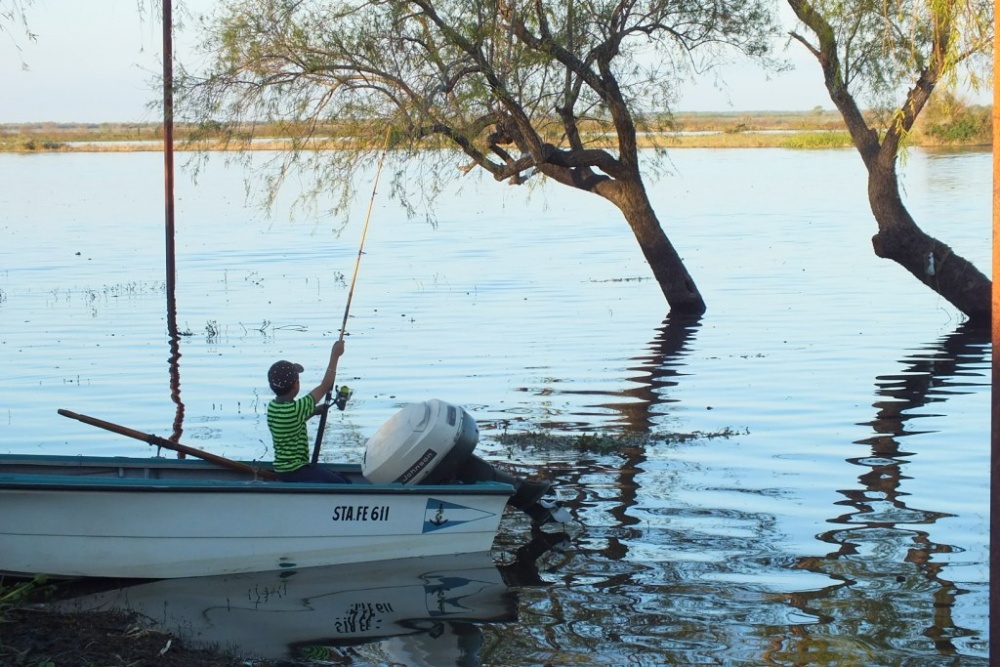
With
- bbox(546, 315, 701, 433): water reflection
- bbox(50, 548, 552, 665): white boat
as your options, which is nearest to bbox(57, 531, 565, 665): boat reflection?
bbox(50, 548, 552, 665): white boat

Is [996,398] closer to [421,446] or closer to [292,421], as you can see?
[421,446]

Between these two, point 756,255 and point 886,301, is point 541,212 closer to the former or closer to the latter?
point 756,255

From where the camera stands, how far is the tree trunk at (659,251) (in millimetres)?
21656

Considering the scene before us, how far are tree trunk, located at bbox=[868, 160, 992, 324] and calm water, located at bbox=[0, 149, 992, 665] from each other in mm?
645

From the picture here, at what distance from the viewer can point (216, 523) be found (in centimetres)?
890

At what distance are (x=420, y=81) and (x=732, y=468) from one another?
32.3 feet

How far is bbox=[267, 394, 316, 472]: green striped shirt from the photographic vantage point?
9242mm

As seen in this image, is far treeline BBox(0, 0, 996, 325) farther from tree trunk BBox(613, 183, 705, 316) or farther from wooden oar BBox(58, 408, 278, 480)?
wooden oar BBox(58, 408, 278, 480)

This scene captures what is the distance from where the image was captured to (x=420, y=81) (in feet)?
64.4

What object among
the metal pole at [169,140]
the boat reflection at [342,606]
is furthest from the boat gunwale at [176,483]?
the metal pole at [169,140]

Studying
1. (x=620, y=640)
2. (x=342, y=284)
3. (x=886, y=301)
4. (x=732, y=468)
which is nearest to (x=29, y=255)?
(x=342, y=284)

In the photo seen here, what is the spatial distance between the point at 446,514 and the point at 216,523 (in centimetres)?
156

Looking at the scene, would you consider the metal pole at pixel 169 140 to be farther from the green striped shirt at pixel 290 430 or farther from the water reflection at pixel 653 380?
the green striped shirt at pixel 290 430

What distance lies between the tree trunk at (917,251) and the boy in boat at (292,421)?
41.4 feet
